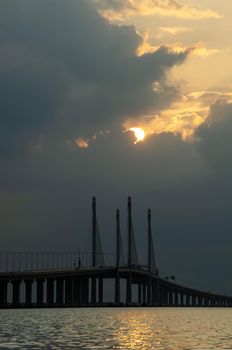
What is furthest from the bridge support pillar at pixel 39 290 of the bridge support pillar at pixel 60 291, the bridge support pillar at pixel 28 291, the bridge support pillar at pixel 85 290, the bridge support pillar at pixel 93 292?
the bridge support pillar at pixel 93 292

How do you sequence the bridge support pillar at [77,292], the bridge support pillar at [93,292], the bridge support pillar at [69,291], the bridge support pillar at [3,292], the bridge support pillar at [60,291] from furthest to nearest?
the bridge support pillar at [93,292] → the bridge support pillar at [77,292] → the bridge support pillar at [60,291] → the bridge support pillar at [69,291] → the bridge support pillar at [3,292]

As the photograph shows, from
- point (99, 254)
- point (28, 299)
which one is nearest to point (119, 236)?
point (99, 254)

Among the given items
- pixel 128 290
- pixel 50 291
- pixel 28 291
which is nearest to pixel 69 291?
pixel 50 291

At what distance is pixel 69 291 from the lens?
182 meters

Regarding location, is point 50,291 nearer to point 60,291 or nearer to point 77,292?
point 60,291

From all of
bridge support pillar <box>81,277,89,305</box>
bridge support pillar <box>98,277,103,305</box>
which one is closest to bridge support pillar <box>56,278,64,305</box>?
bridge support pillar <box>81,277,89,305</box>

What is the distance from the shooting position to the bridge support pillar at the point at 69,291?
7160 inches

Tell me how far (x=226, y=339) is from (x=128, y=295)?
460 feet

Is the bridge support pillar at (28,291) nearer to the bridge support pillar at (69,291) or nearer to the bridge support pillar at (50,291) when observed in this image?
the bridge support pillar at (50,291)

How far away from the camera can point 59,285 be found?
18275 cm

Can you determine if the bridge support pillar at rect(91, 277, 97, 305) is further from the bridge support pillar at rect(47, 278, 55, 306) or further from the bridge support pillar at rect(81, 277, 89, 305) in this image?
the bridge support pillar at rect(47, 278, 55, 306)

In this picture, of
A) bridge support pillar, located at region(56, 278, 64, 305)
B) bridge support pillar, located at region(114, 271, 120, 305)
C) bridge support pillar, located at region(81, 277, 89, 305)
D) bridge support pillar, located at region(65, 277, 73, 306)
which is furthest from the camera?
bridge support pillar, located at region(81, 277, 89, 305)

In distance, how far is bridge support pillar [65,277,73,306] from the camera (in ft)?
597

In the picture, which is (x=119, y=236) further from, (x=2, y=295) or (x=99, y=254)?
(x=2, y=295)
